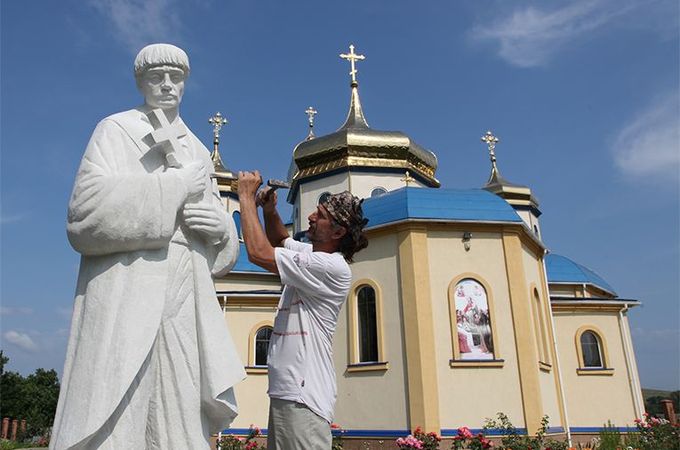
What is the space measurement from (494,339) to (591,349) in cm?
693

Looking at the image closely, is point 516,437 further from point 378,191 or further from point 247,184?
point 378,191

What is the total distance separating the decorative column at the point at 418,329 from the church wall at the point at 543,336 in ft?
8.71

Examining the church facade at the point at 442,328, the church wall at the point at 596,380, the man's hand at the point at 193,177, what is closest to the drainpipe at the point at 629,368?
the church wall at the point at 596,380

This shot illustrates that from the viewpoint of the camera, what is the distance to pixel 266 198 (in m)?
2.93

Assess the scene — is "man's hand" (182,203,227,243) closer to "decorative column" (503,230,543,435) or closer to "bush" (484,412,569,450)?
"bush" (484,412,569,450)

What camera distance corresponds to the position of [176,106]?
267 cm

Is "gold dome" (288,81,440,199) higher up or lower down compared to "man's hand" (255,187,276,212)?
higher up

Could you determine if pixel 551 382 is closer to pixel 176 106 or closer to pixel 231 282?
pixel 231 282

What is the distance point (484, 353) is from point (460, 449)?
13.2 ft

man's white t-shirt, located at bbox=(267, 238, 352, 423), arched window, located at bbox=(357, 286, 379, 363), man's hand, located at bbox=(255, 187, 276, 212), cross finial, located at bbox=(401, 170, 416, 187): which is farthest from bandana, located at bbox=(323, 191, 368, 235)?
cross finial, located at bbox=(401, 170, 416, 187)

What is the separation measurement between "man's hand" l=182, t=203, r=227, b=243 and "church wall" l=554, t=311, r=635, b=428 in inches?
661

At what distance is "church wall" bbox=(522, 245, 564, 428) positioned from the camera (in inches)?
522

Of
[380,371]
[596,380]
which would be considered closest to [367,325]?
[380,371]

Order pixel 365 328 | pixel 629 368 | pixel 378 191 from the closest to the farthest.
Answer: pixel 365 328 < pixel 629 368 < pixel 378 191
